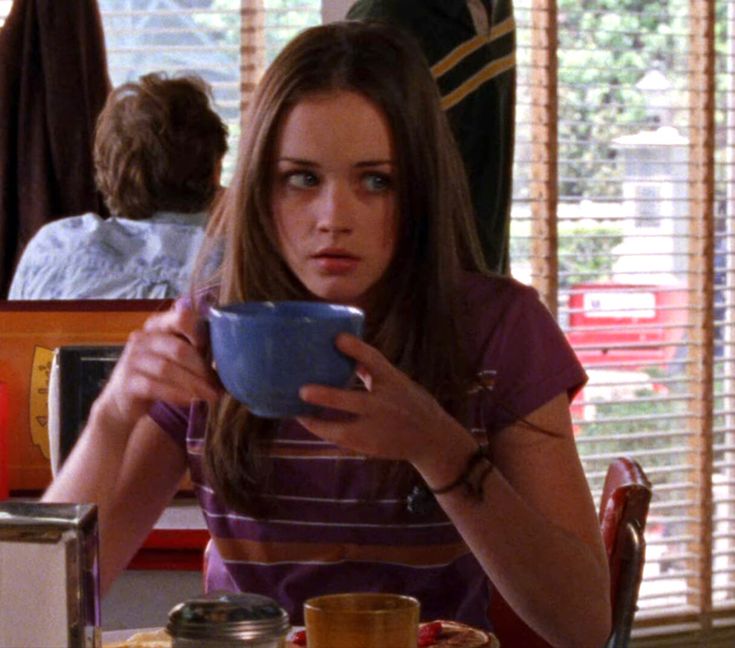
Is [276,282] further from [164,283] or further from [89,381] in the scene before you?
[164,283]

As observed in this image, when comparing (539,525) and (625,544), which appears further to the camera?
(625,544)

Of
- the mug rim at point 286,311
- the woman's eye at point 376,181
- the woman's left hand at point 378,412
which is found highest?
the woman's eye at point 376,181

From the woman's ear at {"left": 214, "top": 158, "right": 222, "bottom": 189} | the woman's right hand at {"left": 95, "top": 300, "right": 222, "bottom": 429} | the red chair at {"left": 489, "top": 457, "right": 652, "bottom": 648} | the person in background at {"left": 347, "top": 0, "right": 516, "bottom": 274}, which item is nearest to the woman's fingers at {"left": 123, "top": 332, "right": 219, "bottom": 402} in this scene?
the woman's right hand at {"left": 95, "top": 300, "right": 222, "bottom": 429}

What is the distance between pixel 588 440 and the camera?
11.4ft

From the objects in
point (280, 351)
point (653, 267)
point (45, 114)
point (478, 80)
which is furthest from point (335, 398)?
point (653, 267)

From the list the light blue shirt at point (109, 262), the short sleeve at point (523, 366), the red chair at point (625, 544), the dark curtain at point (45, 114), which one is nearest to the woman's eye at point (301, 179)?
Result: the short sleeve at point (523, 366)

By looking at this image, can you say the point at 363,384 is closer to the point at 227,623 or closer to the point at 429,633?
the point at 429,633

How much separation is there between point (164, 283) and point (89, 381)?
73 centimetres

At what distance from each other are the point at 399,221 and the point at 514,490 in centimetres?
27

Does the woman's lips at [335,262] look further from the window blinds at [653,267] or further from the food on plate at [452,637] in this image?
the window blinds at [653,267]

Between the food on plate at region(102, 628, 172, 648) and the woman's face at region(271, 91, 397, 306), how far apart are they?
0.35 metres

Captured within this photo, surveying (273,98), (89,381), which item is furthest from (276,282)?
(89,381)

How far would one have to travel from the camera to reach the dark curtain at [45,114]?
2775mm

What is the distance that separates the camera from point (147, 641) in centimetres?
105
